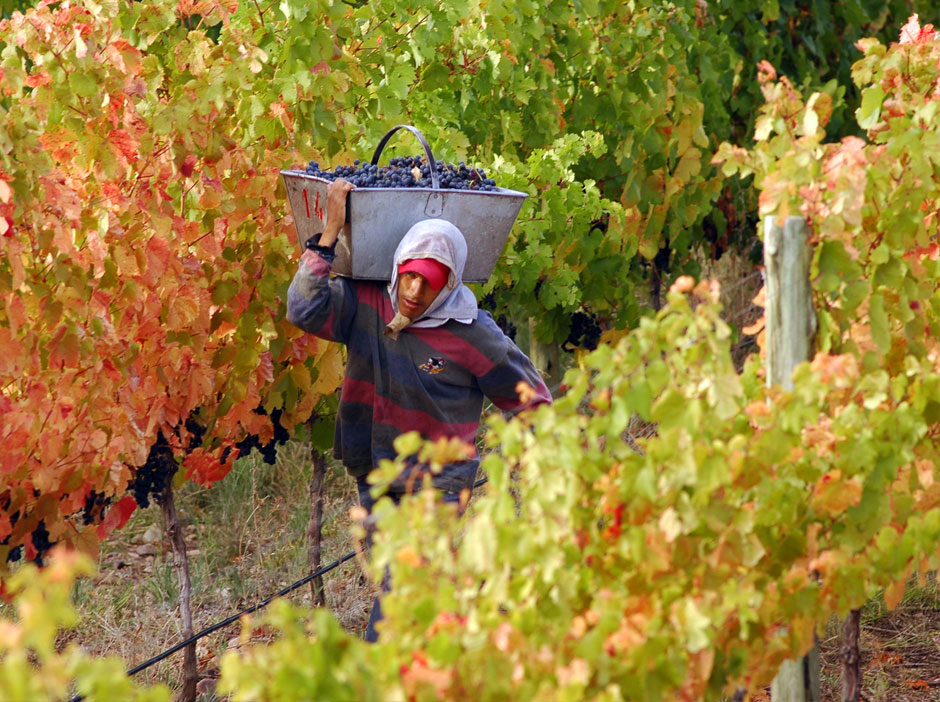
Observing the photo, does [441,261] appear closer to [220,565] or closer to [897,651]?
[897,651]

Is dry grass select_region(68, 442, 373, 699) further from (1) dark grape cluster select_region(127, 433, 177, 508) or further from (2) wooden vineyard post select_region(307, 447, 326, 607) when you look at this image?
(1) dark grape cluster select_region(127, 433, 177, 508)

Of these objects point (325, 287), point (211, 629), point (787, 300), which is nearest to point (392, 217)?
point (325, 287)

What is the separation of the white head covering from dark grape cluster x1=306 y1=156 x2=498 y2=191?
0.13 meters

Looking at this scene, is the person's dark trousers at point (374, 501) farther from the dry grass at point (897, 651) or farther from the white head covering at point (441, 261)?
the dry grass at point (897, 651)

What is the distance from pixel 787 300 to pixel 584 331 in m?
2.76

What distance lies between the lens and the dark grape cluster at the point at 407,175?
2822 mm

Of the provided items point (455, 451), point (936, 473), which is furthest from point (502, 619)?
point (936, 473)

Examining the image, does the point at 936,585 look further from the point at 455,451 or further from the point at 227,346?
the point at 455,451

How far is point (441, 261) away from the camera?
2695mm

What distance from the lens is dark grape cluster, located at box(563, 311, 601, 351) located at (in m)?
4.83

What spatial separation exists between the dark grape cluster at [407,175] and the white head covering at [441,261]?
130 mm

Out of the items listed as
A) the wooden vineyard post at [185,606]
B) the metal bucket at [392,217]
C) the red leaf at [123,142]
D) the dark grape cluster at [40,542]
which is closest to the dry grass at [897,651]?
the metal bucket at [392,217]

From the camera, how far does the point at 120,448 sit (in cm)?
287

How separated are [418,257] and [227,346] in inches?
34.3
